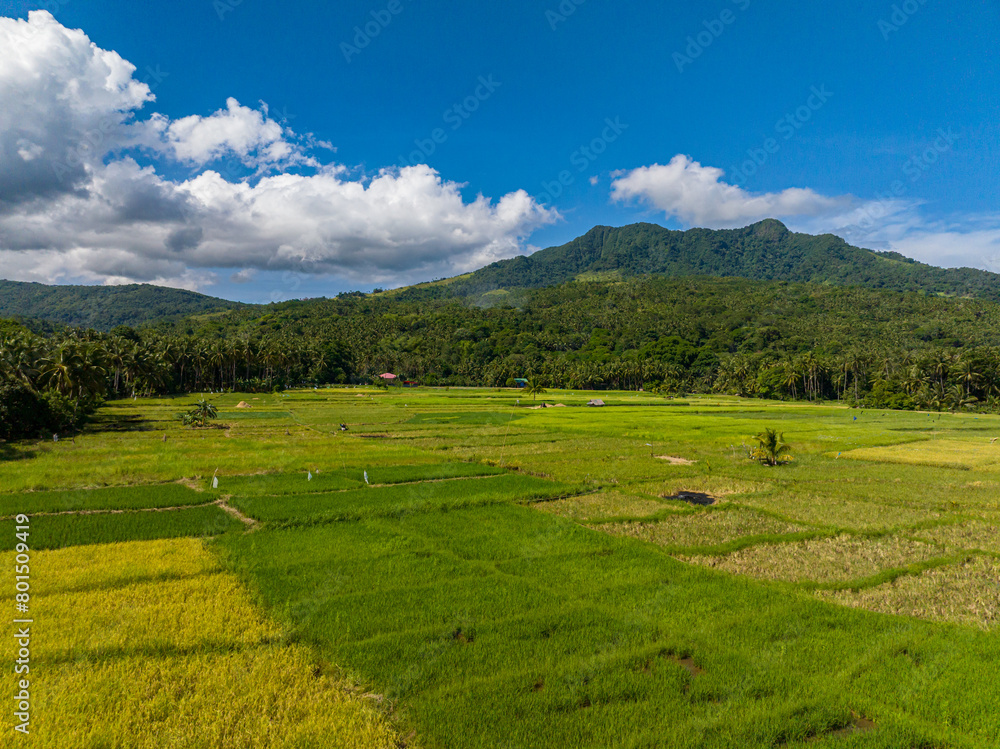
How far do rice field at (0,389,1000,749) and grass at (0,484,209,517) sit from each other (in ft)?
0.54

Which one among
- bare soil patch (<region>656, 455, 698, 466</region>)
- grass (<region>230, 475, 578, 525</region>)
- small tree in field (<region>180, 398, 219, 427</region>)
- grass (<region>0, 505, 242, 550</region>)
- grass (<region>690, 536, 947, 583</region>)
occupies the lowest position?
bare soil patch (<region>656, 455, 698, 466</region>)

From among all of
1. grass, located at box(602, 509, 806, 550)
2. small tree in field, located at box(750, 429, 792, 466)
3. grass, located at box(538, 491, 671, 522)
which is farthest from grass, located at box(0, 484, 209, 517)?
small tree in field, located at box(750, 429, 792, 466)

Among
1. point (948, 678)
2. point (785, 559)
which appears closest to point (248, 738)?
point (948, 678)

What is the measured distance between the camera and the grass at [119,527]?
14648 millimetres

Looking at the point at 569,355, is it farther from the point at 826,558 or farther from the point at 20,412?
the point at 826,558

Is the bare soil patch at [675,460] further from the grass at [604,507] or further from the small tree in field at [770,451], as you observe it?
the grass at [604,507]

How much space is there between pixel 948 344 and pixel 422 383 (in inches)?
5446

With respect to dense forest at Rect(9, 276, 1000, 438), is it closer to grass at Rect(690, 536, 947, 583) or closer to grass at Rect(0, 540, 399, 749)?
grass at Rect(0, 540, 399, 749)

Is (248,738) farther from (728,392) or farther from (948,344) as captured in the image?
(948,344)

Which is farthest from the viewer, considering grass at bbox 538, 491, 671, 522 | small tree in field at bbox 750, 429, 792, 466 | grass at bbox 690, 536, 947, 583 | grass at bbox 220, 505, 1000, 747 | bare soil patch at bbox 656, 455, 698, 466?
small tree in field at bbox 750, 429, 792, 466

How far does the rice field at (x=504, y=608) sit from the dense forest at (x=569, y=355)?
32810 millimetres

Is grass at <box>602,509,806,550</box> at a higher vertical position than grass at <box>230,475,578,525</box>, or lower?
lower

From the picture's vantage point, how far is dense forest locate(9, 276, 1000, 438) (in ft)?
190

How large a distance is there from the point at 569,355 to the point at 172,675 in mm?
152895
